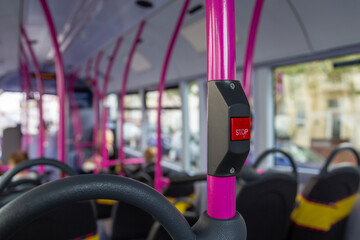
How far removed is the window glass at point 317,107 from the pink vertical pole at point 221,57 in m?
2.92

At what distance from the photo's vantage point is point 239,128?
1.62ft

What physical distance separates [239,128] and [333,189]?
1522mm

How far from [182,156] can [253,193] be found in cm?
412

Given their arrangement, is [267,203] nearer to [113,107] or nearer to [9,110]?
[113,107]

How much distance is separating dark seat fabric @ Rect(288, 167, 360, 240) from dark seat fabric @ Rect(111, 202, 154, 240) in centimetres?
123

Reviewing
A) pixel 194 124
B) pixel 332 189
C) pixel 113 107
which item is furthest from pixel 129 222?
pixel 113 107

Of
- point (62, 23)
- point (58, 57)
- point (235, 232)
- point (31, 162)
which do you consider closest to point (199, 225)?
point (235, 232)

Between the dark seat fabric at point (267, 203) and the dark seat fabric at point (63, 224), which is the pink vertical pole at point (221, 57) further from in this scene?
the dark seat fabric at point (267, 203)

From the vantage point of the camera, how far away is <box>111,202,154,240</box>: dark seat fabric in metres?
2.34

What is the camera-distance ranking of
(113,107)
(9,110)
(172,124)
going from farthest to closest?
(113,107) < (9,110) < (172,124)

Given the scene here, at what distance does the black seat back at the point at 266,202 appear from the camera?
1.35m

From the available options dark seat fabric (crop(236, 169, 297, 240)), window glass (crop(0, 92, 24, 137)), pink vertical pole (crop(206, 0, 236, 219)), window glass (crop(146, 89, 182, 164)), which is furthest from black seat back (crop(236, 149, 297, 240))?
window glass (crop(0, 92, 24, 137))

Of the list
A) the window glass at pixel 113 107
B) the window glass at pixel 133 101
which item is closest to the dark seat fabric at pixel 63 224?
the window glass at pixel 133 101

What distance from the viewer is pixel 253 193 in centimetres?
138
